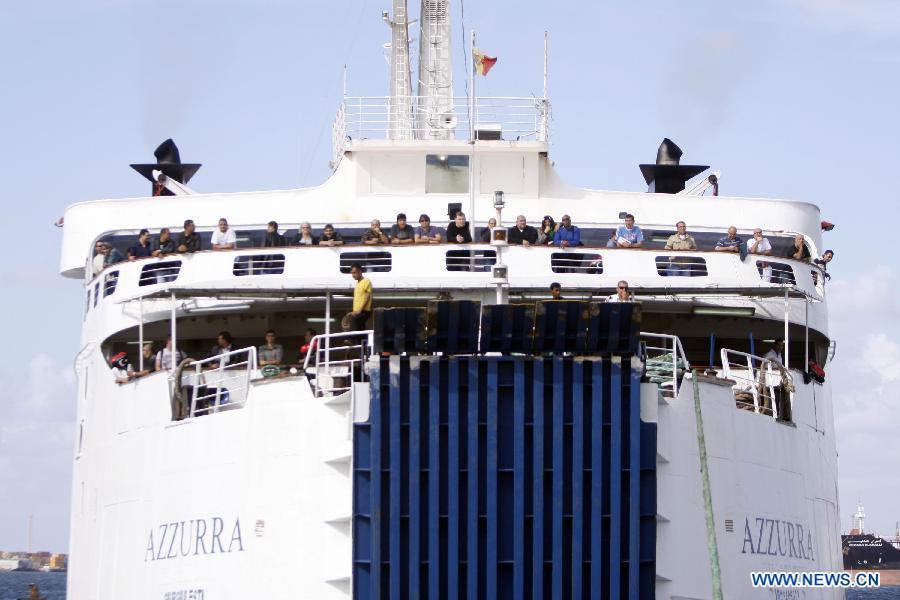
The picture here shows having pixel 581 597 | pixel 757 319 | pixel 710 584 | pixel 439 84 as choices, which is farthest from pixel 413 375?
pixel 439 84

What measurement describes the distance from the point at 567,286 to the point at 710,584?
5.23 meters

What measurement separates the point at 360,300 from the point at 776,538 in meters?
6.27

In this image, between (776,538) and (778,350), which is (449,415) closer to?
(776,538)

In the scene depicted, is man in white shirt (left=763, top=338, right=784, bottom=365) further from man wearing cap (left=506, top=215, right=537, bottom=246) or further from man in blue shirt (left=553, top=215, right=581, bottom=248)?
man wearing cap (left=506, top=215, right=537, bottom=246)

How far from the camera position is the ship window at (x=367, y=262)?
25641 mm

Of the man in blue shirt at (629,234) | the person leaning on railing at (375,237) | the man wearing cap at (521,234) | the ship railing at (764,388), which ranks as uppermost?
the man in blue shirt at (629,234)

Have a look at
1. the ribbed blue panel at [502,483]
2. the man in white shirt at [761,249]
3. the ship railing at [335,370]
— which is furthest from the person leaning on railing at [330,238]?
the man in white shirt at [761,249]

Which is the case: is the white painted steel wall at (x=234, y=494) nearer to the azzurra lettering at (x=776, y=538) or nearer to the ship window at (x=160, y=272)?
the ship window at (x=160, y=272)

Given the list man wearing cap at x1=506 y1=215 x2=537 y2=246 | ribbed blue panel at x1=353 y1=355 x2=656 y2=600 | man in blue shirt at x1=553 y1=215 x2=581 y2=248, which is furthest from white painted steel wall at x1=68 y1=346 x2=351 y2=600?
man in blue shirt at x1=553 y1=215 x2=581 y2=248

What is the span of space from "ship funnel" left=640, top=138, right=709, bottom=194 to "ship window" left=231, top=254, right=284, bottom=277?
10.8 metres

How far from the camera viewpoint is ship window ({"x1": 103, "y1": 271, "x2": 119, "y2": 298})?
27.0 meters

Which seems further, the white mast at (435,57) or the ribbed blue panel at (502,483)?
the white mast at (435,57)

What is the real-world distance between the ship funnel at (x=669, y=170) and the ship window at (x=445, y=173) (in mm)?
6180

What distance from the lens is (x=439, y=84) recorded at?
1304 inches
